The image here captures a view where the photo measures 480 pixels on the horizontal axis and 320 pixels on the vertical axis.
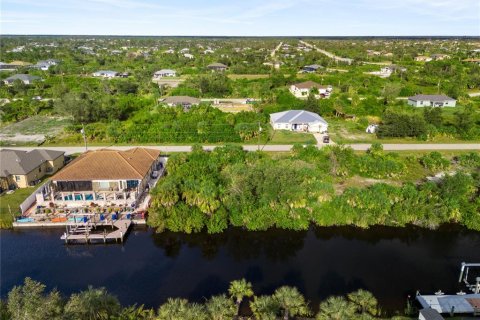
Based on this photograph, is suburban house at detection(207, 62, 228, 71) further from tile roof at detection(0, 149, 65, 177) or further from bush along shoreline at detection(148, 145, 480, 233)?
bush along shoreline at detection(148, 145, 480, 233)

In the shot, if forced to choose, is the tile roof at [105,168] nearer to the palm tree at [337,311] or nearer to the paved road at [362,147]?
the paved road at [362,147]

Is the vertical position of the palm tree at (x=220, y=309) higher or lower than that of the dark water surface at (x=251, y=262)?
higher

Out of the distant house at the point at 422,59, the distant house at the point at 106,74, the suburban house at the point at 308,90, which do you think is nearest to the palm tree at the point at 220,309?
the suburban house at the point at 308,90

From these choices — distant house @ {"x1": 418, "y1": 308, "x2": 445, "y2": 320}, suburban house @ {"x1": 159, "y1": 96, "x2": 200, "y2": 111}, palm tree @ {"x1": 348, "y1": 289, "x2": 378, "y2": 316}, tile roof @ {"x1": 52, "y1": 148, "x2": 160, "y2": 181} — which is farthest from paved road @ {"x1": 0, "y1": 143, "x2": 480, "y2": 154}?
distant house @ {"x1": 418, "y1": 308, "x2": 445, "y2": 320}

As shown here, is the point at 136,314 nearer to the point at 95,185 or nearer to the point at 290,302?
the point at 290,302

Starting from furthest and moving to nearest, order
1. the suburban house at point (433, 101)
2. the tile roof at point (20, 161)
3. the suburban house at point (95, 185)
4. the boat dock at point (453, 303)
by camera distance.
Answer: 1. the suburban house at point (433, 101)
2. the tile roof at point (20, 161)
3. the suburban house at point (95, 185)
4. the boat dock at point (453, 303)
